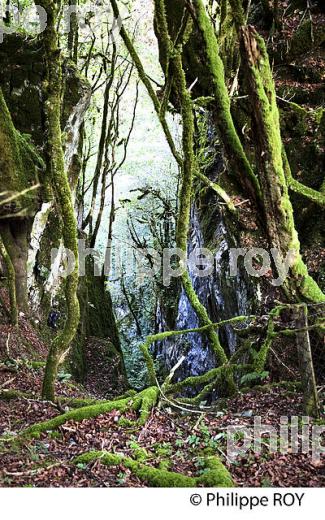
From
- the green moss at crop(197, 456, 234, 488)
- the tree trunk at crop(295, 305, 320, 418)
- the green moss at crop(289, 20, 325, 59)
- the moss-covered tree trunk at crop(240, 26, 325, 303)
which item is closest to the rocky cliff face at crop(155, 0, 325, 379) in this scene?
the green moss at crop(289, 20, 325, 59)

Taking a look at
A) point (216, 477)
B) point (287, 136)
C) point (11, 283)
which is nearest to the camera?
point (216, 477)

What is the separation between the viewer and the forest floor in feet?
13.5

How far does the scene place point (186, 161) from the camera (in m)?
6.28

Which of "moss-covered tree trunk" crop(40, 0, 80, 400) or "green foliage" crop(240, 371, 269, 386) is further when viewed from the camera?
"green foliage" crop(240, 371, 269, 386)

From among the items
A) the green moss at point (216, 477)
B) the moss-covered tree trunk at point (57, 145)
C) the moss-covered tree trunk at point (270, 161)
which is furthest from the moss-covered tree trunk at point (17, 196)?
the green moss at point (216, 477)

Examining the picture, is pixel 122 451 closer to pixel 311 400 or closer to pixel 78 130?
pixel 311 400

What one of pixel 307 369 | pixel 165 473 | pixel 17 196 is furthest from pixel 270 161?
pixel 17 196

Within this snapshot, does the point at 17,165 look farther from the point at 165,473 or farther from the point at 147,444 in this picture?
the point at 165,473

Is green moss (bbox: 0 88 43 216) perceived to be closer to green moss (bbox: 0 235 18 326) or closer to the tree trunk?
green moss (bbox: 0 235 18 326)

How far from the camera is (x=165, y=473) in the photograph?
4121 mm

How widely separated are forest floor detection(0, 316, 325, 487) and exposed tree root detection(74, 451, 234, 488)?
0.19ft

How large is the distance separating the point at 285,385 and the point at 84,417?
9.12 ft

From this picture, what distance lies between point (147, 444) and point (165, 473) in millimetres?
847
